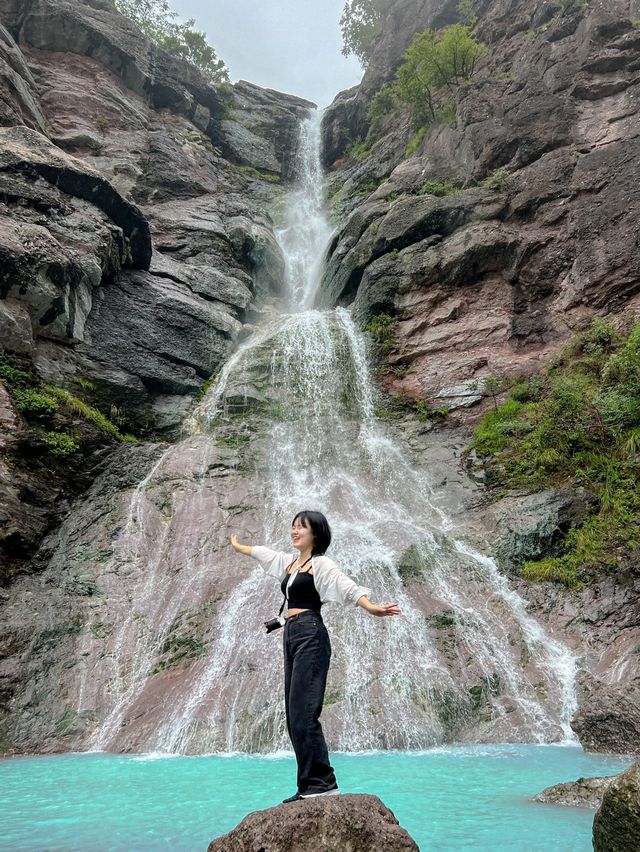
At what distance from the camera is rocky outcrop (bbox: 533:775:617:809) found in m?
3.76

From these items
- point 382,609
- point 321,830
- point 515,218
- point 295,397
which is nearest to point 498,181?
point 515,218

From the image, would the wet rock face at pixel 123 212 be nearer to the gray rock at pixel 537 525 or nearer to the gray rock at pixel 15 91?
the gray rock at pixel 15 91

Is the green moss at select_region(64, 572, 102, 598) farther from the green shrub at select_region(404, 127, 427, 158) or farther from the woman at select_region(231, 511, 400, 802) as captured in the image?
the green shrub at select_region(404, 127, 427, 158)

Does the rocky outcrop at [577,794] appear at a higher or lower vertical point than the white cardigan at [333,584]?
lower

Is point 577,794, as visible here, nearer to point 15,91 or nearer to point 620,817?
point 620,817

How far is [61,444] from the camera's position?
12.0 m

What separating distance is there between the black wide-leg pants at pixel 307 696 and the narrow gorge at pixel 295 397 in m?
4.45

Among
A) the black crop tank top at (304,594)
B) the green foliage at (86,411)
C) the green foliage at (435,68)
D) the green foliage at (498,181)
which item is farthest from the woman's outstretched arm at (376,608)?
the green foliage at (435,68)

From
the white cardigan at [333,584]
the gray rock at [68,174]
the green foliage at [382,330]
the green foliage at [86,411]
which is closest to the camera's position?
the white cardigan at [333,584]

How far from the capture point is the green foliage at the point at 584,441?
959 centimetres

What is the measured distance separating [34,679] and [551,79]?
77.0ft

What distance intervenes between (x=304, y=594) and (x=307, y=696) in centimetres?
50

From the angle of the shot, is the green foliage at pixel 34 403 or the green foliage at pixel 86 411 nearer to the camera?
the green foliage at pixel 34 403

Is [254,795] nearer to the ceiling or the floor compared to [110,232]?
nearer to the floor
